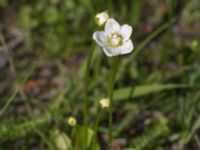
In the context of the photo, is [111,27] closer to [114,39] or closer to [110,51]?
[114,39]

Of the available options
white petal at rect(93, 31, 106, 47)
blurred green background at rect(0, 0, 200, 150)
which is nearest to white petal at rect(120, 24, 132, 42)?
white petal at rect(93, 31, 106, 47)

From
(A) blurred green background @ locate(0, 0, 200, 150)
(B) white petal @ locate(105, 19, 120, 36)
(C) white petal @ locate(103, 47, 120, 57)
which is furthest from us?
(A) blurred green background @ locate(0, 0, 200, 150)

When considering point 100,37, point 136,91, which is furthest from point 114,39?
point 136,91

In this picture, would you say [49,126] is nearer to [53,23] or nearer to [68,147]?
[68,147]

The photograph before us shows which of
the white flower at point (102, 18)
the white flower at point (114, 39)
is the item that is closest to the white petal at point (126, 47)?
the white flower at point (114, 39)

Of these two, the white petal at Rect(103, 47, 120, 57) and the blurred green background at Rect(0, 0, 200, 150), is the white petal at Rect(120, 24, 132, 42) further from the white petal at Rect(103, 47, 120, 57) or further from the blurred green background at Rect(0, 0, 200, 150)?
the blurred green background at Rect(0, 0, 200, 150)
